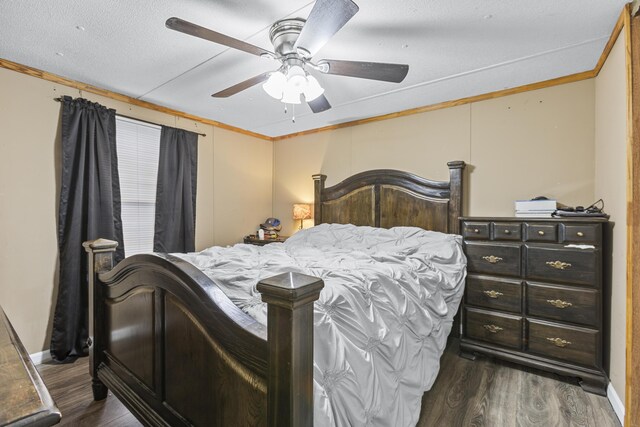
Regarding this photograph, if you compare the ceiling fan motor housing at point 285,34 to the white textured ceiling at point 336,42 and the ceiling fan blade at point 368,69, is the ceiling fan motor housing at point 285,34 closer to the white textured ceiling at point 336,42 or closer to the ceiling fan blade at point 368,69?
the white textured ceiling at point 336,42

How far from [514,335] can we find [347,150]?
2704mm

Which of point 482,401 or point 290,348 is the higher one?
point 290,348

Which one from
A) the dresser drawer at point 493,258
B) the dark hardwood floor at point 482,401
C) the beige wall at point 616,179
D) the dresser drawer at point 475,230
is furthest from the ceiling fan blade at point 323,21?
the dark hardwood floor at point 482,401

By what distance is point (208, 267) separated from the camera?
6.63 feet

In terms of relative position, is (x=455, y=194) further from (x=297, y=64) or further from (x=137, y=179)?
(x=137, y=179)

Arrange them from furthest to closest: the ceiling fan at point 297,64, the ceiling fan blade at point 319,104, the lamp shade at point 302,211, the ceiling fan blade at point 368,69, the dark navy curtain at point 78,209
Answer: the lamp shade at point 302,211
the dark navy curtain at point 78,209
the ceiling fan blade at point 319,104
the ceiling fan blade at point 368,69
the ceiling fan at point 297,64

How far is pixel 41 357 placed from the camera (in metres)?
2.70

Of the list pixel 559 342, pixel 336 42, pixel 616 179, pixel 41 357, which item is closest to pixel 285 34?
pixel 336 42

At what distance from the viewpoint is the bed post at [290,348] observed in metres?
0.86

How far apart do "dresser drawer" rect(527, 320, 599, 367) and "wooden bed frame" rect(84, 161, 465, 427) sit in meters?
2.27

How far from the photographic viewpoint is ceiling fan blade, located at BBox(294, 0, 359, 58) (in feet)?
4.79

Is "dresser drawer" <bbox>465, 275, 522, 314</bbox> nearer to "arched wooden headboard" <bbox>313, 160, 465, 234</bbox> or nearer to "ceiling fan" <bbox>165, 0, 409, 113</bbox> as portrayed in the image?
"arched wooden headboard" <bbox>313, 160, 465, 234</bbox>

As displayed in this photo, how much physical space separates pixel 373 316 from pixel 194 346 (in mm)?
816

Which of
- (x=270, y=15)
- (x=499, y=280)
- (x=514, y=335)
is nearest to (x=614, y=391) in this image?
(x=514, y=335)
